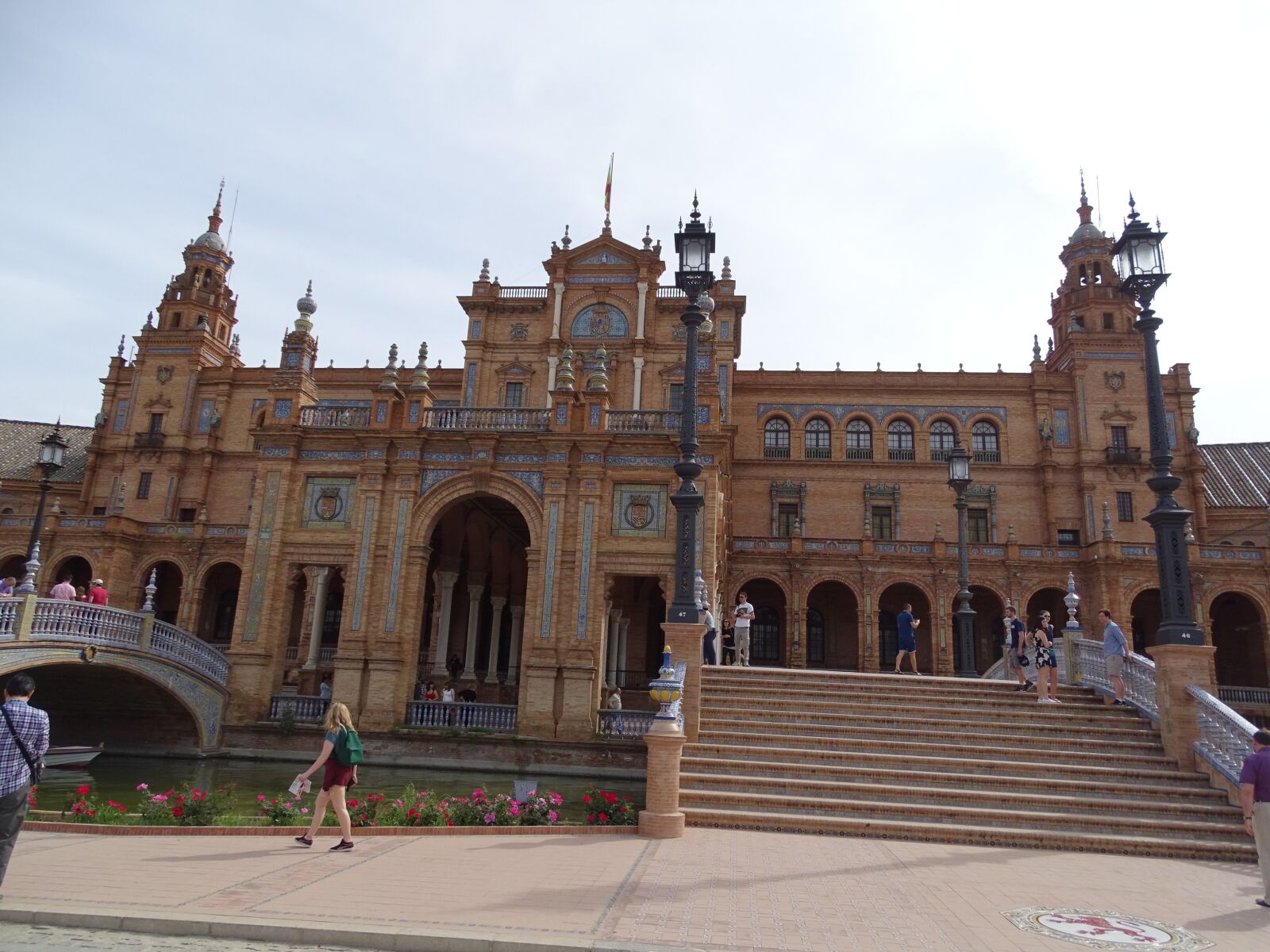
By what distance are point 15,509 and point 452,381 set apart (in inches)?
946

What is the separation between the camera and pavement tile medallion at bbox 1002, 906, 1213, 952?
6.34 metres

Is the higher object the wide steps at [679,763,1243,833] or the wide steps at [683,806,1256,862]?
the wide steps at [679,763,1243,833]

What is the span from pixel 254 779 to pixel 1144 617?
36.2 meters

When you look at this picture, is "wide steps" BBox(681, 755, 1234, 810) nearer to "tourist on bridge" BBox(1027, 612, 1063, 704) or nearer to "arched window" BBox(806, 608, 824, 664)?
"tourist on bridge" BBox(1027, 612, 1063, 704)

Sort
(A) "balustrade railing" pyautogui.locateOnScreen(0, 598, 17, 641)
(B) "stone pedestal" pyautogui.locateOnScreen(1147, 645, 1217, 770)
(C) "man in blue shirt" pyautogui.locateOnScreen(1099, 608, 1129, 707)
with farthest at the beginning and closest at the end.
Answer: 1. (A) "balustrade railing" pyautogui.locateOnScreen(0, 598, 17, 641)
2. (C) "man in blue shirt" pyautogui.locateOnScreen(1099, 608, 1129, 707)
3. (B) "stone pedestal" pyautogui.locateOnScreen(1147, 645, 1217, 770)

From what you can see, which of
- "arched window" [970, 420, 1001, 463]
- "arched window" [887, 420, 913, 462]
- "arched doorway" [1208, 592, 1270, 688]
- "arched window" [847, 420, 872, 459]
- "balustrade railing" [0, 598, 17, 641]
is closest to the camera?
"balustrade railing" [0, 598, 17, 641]

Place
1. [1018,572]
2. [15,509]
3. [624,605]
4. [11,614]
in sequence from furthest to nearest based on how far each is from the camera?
[15,509] < [1018,572] < [624,605] < [11,614]

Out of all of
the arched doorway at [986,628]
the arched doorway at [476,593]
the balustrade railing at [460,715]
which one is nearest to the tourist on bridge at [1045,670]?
the balustrade railing at [460,715]

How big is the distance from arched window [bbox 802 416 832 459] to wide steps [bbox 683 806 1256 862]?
30.3 metres

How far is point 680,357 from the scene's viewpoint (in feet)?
115

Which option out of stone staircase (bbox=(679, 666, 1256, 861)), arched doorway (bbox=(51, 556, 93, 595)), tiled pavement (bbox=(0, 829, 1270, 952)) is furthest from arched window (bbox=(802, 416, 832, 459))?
arched doorway (bbox=(51, 556, 93, 595))

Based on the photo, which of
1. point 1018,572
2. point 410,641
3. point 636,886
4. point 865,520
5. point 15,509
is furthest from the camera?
point 15,509

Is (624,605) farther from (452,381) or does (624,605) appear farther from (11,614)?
(11,614)

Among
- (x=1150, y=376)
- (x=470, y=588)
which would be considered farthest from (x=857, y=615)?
(x=1150, y=376)
